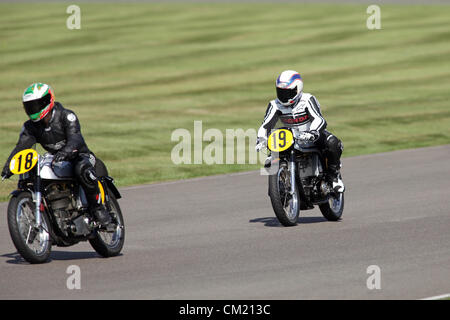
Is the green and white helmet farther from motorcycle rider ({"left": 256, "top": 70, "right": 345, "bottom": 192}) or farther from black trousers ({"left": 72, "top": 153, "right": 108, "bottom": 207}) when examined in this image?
motorcycle rider ({"left": 256, "top": 70, "right": 345, "bottom": 192})

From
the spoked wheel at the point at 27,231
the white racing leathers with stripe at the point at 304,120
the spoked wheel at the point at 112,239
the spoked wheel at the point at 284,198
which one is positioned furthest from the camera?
the white racing leathers with stripe at the point at 304,120

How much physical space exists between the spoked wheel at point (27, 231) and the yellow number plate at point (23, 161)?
10.6 inches

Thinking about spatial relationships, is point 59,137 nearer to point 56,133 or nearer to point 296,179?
point 56,133

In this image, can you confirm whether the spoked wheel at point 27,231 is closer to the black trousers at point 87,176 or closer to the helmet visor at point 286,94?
the black trousers at point 87,176

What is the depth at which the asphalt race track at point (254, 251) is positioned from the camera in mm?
7875

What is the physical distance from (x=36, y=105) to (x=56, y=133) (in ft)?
1.29

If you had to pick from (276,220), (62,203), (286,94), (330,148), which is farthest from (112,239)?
(330,148)

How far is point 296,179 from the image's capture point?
11242mm

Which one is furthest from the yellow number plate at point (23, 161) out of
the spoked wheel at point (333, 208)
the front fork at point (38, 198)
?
the spoked wheel at point (333, 208)

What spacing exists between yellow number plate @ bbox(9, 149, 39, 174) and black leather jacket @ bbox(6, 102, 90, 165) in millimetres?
320

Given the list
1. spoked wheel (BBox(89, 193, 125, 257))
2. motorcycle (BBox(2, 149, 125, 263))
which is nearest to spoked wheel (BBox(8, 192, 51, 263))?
motorcycle (BBox(2, 149, 125, 263))

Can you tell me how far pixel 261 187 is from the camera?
49.6 feet

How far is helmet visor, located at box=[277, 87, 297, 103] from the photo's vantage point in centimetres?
1139
